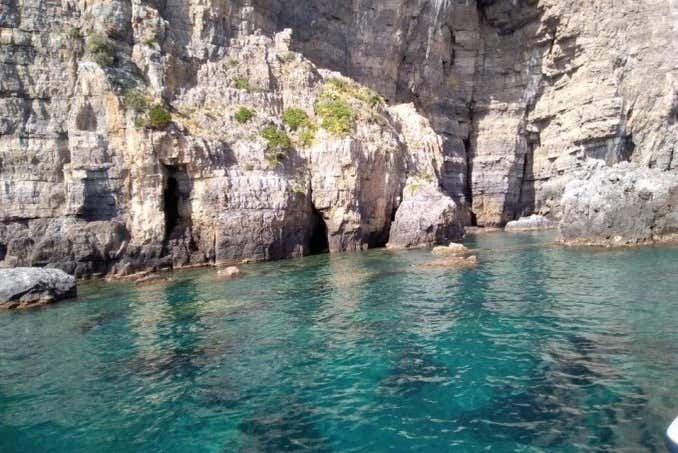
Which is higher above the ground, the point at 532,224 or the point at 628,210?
the point at 628,210

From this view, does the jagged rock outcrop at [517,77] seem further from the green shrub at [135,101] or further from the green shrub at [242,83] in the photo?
the green shrub at [135,101]

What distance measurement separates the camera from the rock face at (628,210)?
29.8 m

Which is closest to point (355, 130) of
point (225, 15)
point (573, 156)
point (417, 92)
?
point (225, 15)

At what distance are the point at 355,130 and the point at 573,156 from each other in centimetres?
3210

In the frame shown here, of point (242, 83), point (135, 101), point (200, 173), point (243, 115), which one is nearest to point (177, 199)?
point (200, 173)

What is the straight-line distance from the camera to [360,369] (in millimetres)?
11820

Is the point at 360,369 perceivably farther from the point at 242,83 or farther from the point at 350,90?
the point at 350,90

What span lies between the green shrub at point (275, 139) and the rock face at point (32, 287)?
17.3 meters

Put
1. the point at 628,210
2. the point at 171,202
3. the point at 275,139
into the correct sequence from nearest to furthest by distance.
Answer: the point at 628,210 → the point at 171,202 → the point at 275,139

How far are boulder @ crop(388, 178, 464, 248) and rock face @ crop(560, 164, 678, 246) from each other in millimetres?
9865

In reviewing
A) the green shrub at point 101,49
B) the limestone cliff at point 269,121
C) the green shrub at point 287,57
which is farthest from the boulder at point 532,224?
the green shrub at point 101,49

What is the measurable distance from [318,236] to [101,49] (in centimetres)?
2076

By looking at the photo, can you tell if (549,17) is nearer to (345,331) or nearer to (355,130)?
(355,130)

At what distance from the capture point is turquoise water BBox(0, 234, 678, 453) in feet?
28.4
